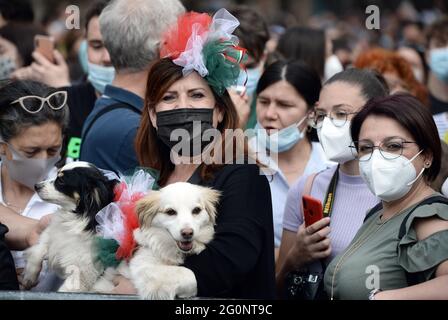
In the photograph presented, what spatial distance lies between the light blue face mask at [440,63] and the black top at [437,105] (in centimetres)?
21

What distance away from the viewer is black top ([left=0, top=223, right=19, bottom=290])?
4261mm

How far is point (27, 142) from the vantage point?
4.87 meters

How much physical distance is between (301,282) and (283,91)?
4.97 ft

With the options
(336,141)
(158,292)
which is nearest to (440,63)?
(336,141)

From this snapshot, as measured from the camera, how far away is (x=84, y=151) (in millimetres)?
5289

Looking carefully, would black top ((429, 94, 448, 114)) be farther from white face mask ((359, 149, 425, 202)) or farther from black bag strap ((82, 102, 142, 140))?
white face mask ((359, 149, 425, 202))

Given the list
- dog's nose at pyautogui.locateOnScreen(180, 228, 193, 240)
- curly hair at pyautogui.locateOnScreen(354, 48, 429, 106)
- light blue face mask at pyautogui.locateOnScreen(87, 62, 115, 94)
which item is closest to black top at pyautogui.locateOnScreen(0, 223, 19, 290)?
dog's nose at pyautogui.locateOnScreen(180, 228, 193, 240)

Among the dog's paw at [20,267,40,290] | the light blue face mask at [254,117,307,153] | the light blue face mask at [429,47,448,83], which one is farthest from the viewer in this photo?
the light blue face mask at [429,47,448,83]

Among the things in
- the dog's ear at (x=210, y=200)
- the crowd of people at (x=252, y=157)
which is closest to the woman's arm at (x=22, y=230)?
the crowd of people at (x=252, y=157)

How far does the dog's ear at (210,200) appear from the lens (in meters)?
3.96

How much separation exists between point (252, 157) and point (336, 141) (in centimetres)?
104

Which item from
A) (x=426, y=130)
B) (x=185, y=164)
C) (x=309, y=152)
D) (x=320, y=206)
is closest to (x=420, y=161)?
(x=426, y=130)

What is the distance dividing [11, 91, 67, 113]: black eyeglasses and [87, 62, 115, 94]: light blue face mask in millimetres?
1652
